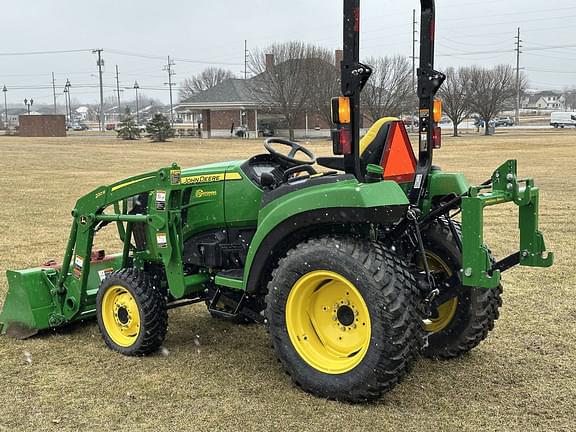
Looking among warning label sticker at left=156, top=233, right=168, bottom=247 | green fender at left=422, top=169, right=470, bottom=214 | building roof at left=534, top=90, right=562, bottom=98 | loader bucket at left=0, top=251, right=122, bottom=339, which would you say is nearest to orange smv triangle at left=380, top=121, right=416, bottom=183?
green fender at left=422, top=169, right=470, bottom=214

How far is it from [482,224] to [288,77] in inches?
1813

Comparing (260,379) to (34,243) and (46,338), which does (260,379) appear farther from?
(34,243)

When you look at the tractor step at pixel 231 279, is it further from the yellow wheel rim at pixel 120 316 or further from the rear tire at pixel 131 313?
the yellow wheel rim at pixel 120 316

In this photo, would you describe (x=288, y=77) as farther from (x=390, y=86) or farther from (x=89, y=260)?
(x=89, y=260)

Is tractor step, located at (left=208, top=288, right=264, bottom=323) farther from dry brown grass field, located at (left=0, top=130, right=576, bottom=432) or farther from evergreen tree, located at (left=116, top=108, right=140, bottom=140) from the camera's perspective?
evergreen tree, located at (left=116, top=108, right=140, bottom=140)

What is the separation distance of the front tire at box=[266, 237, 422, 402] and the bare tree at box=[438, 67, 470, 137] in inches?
2103

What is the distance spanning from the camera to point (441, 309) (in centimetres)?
467

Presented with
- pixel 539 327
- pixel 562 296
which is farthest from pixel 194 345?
pixel 562 296

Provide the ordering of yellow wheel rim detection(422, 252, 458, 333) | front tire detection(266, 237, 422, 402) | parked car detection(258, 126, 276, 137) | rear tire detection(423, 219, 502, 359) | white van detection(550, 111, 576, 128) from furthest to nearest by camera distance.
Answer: white van detection(550, 111, 576, 128)
parked car detection(258, 126, 276, 137)
yellow wheel rim detection(422, 252, 458, 333)
rear tire detection(423, 219, 502, 359)
front tire detection(266, 237, 422, 402)

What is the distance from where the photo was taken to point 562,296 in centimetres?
615

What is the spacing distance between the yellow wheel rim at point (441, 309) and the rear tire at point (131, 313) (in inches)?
76.2

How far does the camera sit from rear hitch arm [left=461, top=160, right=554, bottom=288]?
3.57m

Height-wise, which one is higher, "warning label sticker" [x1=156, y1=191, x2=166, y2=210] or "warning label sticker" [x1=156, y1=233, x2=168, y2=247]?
"warning label sticker" [x1=156, y1=191, x2=166, y2=210]

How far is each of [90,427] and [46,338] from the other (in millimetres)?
1775
